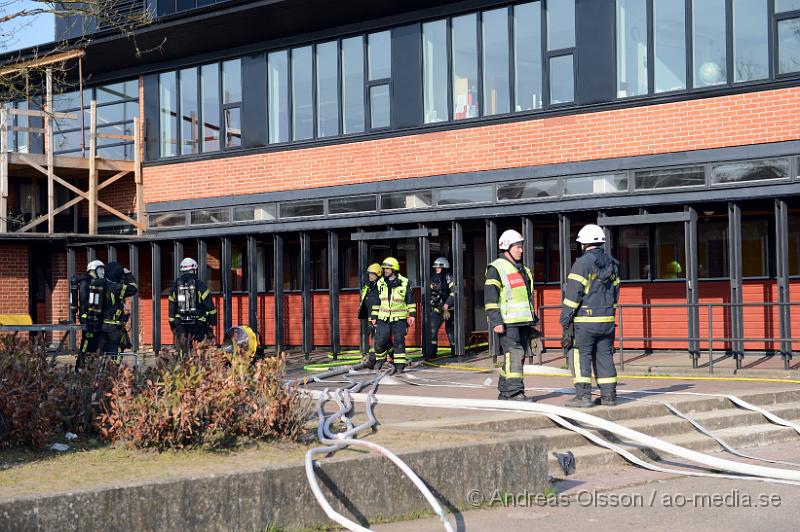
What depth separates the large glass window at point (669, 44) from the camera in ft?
58.3

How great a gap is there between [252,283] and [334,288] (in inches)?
97.2

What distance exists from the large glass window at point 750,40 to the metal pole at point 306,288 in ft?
29.5

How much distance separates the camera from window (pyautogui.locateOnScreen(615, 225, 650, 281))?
19344 millimetres

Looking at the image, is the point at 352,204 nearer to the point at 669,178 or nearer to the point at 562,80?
the point at 562,80

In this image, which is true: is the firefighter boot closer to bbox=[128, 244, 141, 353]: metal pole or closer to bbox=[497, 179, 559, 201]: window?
bbox=[497, 179, 559, 201]: window

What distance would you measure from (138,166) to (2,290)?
15.2 ft

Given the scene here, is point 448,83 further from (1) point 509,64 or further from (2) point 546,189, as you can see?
(2) point 546,189

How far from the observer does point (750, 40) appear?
675 inches

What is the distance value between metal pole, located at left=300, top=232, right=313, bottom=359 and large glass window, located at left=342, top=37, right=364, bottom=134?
243 centimetres

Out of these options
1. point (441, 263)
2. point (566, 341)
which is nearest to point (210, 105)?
point (441, 263)

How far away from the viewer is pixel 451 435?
891 cm

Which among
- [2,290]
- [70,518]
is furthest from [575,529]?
[2,290]

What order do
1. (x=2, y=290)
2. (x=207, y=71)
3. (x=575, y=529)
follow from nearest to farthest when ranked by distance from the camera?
(x=575, y=529), (x=207, y=71), (x=2, y=290)

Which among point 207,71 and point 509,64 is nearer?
point 509,64
